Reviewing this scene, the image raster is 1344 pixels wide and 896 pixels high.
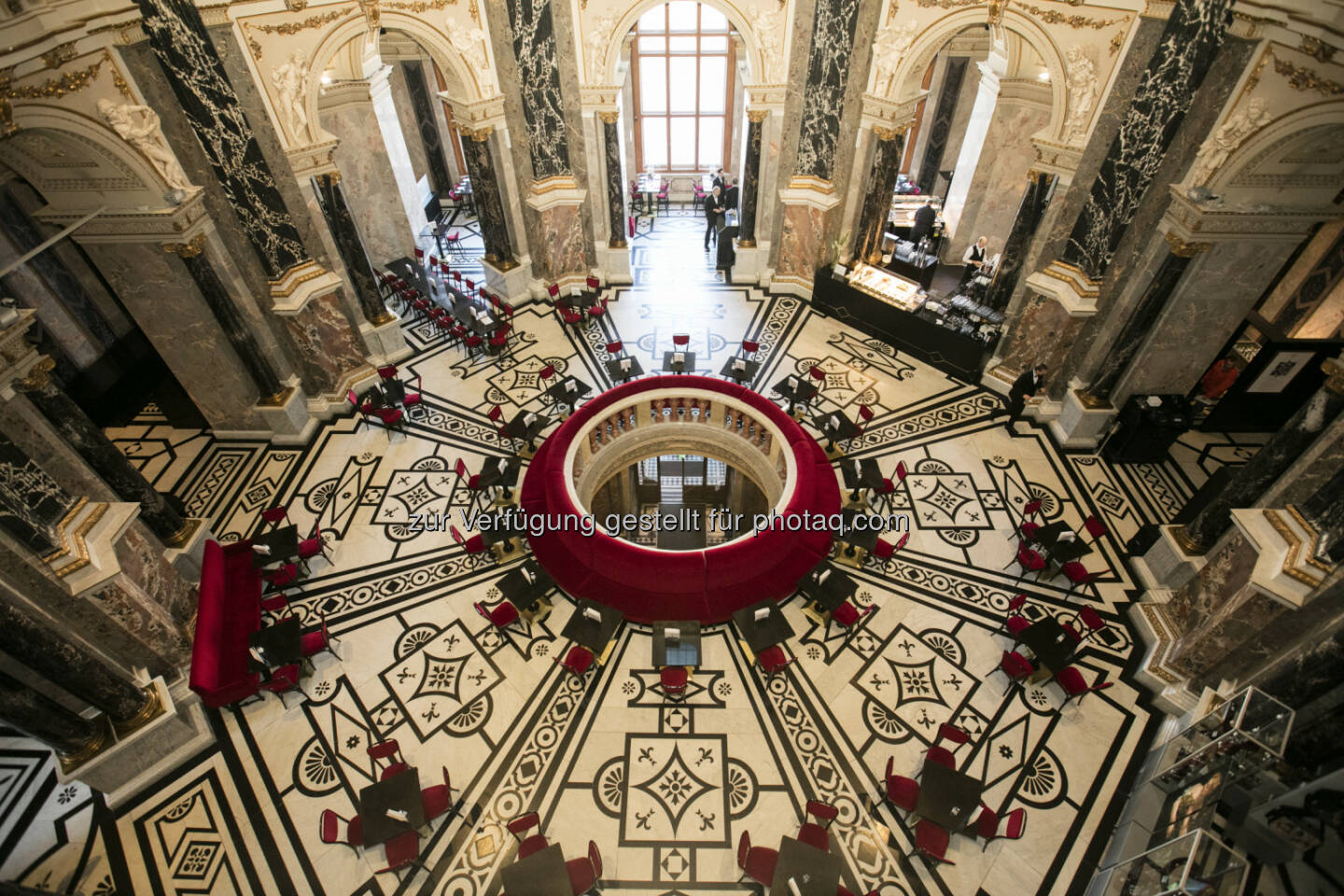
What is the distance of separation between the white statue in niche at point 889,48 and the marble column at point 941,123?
6.45 meters

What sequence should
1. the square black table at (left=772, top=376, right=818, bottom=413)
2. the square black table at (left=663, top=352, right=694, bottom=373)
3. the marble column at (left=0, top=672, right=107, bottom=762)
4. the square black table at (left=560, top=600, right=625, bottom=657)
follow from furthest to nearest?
the square black table at (left=663, top=352, right=694, bottom=373)
the square black table at (left=772, top=376, right=818, bottom=413)
the square black table at (left=560, top=600, right=625, bottom=657)
the marble column at (left=0, top=672, right=107, bottom=762)

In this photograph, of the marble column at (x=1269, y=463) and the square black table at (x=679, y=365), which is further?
the square black table at (x=679, y=365)

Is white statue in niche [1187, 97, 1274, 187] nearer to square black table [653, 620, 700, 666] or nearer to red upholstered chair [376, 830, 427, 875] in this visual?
square black table [653, 620, 700, 666]

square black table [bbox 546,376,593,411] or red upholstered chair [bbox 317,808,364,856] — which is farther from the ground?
square black table [bbox 546,376,593,411]

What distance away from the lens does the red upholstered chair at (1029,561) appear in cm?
984

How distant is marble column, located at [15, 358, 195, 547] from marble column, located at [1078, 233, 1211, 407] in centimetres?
1396

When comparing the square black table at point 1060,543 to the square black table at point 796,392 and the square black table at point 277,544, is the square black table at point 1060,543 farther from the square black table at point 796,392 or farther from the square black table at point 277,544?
the square black table at point 277,544

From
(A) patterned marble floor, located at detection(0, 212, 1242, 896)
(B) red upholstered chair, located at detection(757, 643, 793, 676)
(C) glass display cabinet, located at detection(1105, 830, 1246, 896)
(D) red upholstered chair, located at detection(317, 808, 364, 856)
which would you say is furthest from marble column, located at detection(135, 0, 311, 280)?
(C) glass display cabinet, located at detection(1105, 830, 1246, 896)

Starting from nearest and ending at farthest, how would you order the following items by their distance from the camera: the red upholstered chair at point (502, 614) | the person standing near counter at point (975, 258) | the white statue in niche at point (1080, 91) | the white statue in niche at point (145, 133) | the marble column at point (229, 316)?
the white statue in niche at point (145, 133), the red upholstered chair at point (502, 614), the marble column at point (229, 316), the white statue in niche at point (1080, 91), the person standing near counter at point (975, 258)

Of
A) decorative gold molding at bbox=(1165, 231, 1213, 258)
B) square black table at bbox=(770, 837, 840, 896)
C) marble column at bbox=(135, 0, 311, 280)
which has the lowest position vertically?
square black table at bbox=(770, 837, 840, 896)

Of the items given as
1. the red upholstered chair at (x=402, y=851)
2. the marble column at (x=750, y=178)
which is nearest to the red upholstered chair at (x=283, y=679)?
the red upholstered chair at (x=402, y=851)

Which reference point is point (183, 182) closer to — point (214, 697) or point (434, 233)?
point (214, 697)

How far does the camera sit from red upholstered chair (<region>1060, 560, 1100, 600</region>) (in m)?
9.73

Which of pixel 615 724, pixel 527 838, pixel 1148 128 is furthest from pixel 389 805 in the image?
pixel 1148 128
